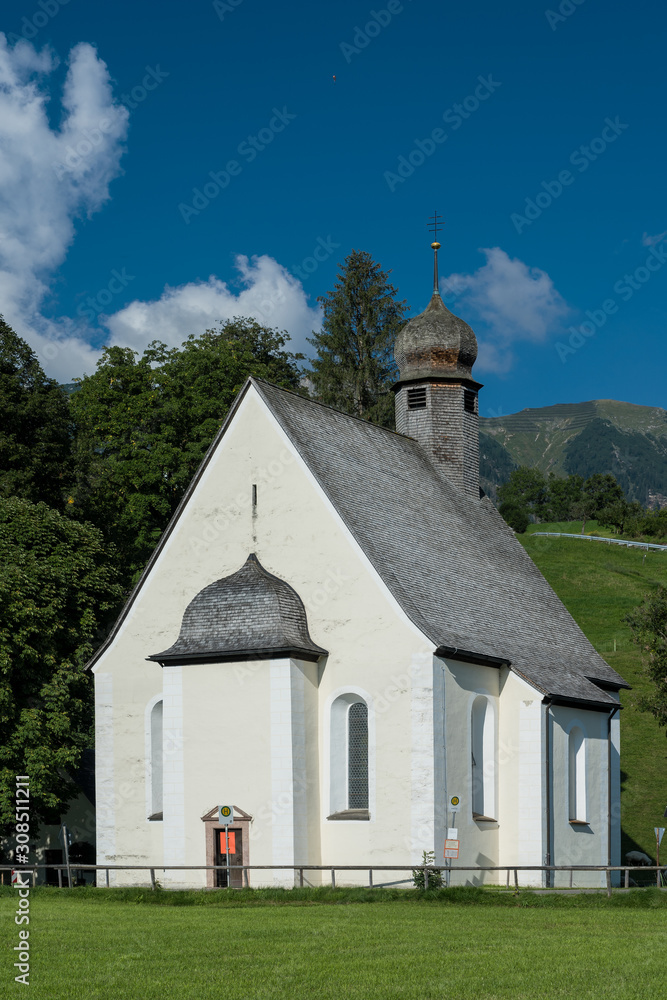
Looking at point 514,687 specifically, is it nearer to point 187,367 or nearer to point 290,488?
point 290,488

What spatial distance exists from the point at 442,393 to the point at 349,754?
44.3 feet

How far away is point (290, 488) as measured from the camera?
2630 centimetres

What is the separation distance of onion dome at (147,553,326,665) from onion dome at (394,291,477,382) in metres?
11.6

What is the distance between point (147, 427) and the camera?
143 feet

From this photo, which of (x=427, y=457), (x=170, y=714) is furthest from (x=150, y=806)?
(x=427, y=457)

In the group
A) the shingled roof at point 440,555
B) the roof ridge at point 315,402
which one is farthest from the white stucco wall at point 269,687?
the shingled roof at point 440,555

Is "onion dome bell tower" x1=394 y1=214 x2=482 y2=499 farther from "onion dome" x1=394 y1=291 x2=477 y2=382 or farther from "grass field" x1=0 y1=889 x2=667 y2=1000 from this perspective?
"grass field" x1=0 y1=889 x2=667 y2=1000

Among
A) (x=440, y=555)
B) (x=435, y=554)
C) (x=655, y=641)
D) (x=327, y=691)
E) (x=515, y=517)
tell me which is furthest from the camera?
(x=515, y=517)

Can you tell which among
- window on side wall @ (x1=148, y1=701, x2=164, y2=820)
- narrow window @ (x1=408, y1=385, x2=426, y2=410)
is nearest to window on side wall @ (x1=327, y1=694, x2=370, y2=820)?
window on side wall @ (x1=148, y1=701, x2=164, y2=820)

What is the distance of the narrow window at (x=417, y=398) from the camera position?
35375mm

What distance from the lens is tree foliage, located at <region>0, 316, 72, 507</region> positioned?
36312 mm

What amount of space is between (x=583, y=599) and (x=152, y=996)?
62.1m

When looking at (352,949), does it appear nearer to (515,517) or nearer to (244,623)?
(244,623)

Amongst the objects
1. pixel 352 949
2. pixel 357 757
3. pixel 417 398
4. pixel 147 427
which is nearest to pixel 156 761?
pixel 357 757
